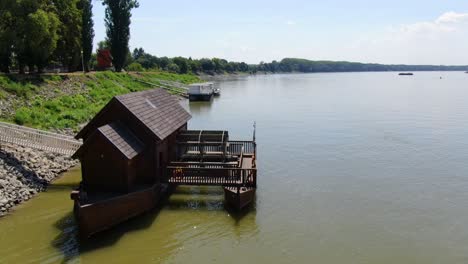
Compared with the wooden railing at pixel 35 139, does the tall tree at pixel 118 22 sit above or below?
above

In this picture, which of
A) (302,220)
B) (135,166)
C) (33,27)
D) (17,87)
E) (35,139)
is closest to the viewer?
(302,220)

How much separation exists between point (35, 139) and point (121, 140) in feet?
29.6

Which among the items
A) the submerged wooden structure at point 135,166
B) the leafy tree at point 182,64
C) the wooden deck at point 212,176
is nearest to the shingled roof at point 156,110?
the submerged wooden structure at point 135,166

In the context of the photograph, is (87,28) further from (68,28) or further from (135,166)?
(135,166)

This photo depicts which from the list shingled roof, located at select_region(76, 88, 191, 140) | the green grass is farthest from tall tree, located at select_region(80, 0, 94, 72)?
shingled roof, located at select_region(76, 88, 191, 140)

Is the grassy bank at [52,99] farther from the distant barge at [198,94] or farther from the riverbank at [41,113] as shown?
the distant barge at [198,94]

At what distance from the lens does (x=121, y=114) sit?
21281mm

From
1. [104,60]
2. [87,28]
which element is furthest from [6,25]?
[104,60]

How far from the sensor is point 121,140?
20.0 meters

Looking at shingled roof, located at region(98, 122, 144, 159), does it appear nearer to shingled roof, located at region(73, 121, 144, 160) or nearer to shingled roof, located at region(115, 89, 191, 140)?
shingled roof, located at region(73, 121, 144, 160)

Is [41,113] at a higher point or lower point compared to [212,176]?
higher

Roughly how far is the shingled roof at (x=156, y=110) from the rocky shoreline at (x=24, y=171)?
7153 millimetres

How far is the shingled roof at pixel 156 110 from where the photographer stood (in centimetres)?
2139

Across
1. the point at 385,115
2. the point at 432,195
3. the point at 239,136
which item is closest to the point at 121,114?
the point at 432,195
